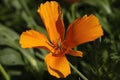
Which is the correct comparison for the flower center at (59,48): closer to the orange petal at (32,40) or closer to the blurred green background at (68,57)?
the orange petal at (32,40)

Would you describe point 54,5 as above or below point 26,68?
above

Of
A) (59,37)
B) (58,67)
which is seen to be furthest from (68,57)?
(58,67)

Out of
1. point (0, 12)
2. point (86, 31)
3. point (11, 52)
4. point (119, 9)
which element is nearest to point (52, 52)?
point (86, 31)

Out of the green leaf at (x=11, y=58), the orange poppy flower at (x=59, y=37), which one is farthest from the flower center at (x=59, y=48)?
the green leaf at (x=11, y=58)

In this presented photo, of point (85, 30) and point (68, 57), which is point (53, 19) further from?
point (68, 57)

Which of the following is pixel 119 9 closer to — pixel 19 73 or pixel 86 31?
pixel 19 73

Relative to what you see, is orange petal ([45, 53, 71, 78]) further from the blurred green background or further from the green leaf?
the green leaf

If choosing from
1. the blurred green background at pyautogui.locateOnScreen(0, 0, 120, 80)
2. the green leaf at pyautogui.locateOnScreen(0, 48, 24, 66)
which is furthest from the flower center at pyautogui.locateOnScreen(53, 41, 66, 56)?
the green leaf at pyautogui.locateOnScreen(0, 48, 24, 66)
